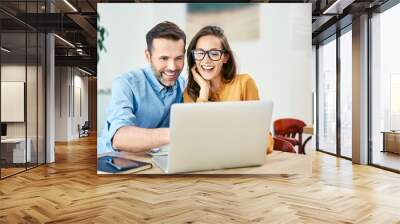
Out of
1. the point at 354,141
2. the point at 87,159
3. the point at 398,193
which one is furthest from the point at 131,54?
the point at 354,141

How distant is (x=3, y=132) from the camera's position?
6.43 meters

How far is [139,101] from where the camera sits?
5.84 metres

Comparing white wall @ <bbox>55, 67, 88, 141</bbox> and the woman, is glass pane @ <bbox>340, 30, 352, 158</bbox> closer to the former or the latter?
the woman

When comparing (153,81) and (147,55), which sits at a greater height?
(147,55)

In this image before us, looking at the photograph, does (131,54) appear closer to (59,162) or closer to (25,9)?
(25,9)

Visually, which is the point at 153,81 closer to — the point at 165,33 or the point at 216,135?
the point at 165,33

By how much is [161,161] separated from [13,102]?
279 centimetres

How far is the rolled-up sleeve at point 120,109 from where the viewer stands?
19.2ft

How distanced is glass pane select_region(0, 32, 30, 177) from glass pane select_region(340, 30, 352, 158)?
6491 mm

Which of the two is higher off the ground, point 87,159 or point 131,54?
point 131,54

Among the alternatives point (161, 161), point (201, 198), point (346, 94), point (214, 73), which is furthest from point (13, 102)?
point (346, 94)

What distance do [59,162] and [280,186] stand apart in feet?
16.1

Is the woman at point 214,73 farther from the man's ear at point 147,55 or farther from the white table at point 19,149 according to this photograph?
the white table at point 19,149

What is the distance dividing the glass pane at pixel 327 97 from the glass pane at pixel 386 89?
1898 mm
